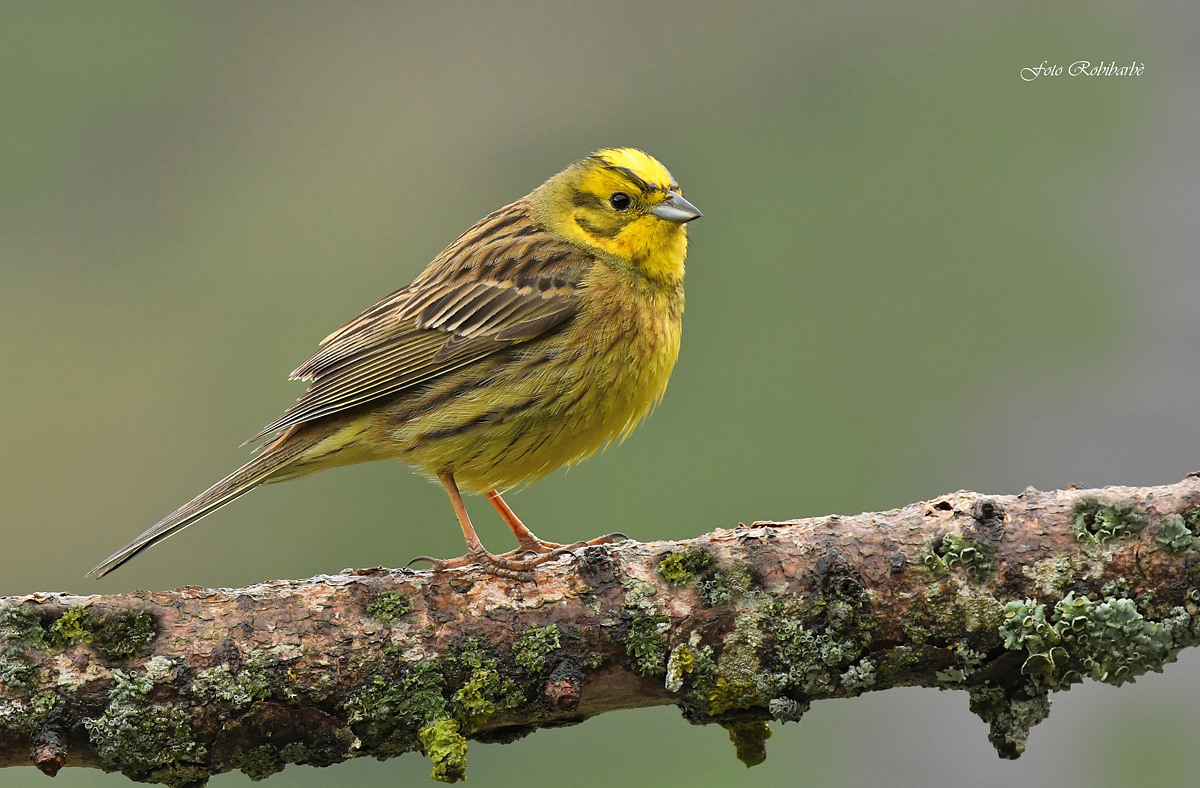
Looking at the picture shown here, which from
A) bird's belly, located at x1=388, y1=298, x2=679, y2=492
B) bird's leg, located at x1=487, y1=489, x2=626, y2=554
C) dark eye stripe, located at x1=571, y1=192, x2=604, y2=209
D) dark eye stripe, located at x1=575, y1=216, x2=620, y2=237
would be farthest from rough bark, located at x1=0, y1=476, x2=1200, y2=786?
dark eye stripe, located at x1=571, y1=192, x2=604, y2=209

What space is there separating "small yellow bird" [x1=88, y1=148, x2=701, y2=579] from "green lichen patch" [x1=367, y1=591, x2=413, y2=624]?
0.84 meters

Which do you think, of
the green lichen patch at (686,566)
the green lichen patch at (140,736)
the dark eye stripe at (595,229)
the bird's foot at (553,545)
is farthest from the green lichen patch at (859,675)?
the dark eye stripe at (595,229)

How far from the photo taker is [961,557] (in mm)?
4031

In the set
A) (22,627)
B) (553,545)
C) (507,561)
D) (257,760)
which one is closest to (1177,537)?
(507,561)

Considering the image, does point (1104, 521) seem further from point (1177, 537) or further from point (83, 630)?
point (83, 630)

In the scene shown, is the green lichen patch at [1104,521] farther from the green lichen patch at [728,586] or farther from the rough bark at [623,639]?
the green lichen patch at [728,586]

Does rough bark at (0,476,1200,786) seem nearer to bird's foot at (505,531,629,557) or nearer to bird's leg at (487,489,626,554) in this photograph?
bird's foot at (505,531,629,557)

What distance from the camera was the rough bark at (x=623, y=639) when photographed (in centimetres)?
386

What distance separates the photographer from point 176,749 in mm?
3855

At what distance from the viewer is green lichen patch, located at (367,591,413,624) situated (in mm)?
4121

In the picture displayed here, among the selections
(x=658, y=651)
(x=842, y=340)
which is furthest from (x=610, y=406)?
(x=842, y=340)

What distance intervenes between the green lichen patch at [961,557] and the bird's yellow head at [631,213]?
85.5 inches

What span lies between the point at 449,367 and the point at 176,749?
83.8 inches

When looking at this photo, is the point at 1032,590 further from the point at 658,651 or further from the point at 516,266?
the point at 516,266
